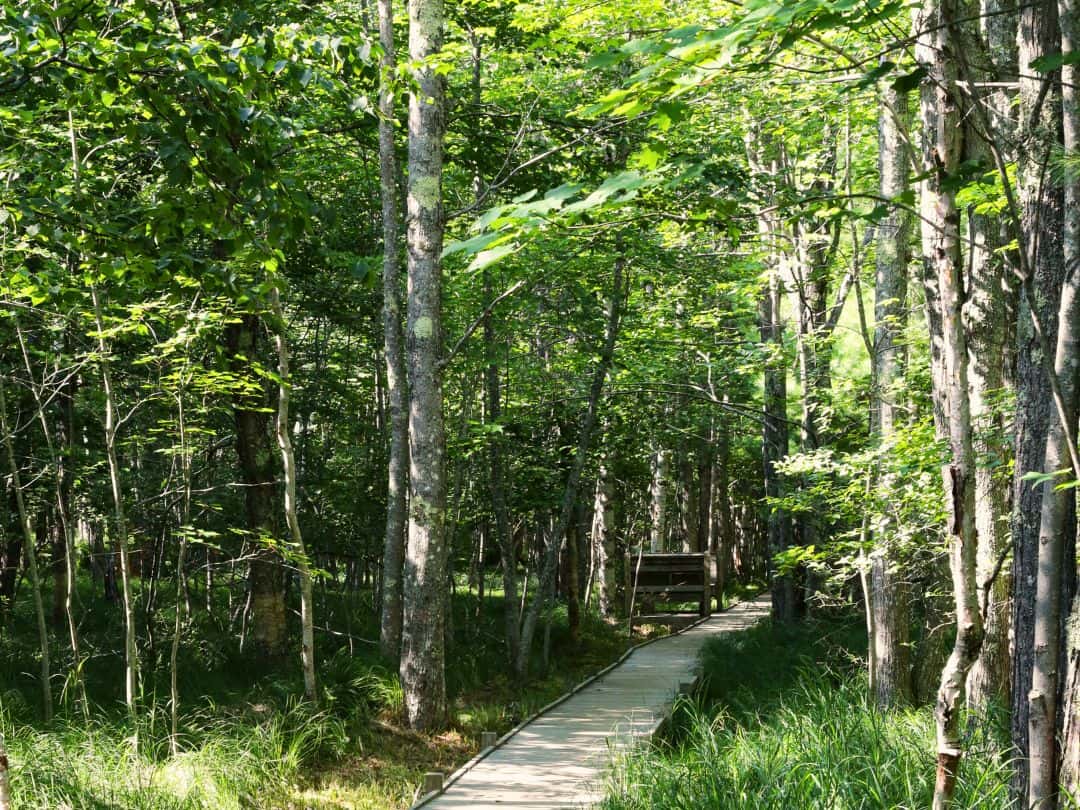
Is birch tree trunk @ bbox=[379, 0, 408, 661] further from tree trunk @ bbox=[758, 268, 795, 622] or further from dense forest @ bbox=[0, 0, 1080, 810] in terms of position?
tree trunk @ bbox=[758, 268, 795, 622]

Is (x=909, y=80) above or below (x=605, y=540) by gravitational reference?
above

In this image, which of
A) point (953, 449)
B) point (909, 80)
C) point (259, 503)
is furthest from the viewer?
point (259, 503)

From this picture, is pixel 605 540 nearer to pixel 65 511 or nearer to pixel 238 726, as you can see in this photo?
pixel 65 511

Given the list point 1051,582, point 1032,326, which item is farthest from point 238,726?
point 1032,326

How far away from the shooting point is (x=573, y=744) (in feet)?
27.5

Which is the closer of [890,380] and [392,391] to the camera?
[890,380]

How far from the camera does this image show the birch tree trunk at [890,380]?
24.9 ft

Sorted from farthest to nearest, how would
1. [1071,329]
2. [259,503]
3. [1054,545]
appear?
[259,503] < [1054,545] < [1071,329]

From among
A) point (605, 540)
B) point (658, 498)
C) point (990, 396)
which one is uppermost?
point (990, 396)

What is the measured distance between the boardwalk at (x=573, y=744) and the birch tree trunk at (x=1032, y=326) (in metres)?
3.35

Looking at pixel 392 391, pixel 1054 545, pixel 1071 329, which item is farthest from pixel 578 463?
pixel 1071 329

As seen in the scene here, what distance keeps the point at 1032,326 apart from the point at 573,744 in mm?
5974

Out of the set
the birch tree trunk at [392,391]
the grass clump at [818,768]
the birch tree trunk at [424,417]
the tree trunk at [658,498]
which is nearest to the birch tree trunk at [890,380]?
the grass clump at [818,768]

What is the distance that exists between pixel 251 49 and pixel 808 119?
747 centimetres
